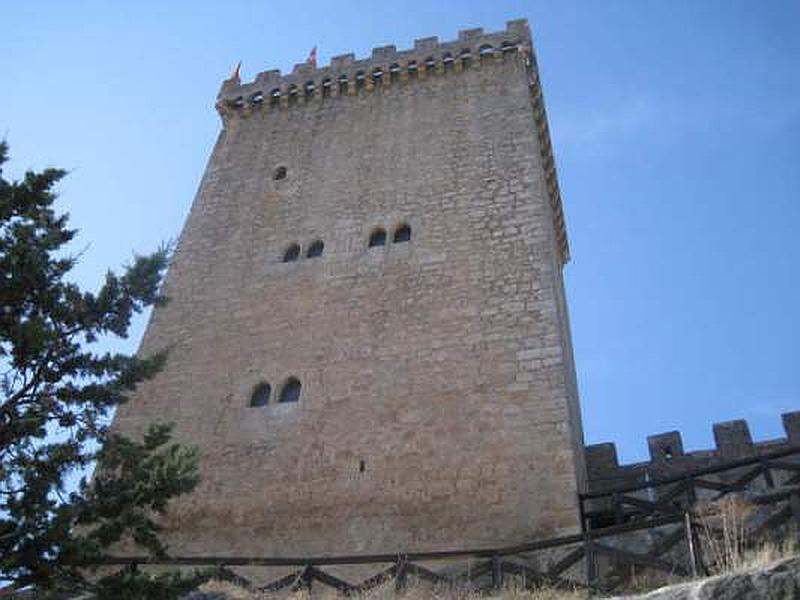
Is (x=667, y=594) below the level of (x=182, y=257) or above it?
below

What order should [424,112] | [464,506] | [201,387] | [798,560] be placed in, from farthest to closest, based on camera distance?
[424,112], [201,387], [464,506], [798,560]

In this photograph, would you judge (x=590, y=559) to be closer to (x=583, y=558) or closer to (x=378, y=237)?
(x=583, y=558)

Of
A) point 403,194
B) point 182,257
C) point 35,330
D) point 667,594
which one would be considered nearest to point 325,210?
point 403,194

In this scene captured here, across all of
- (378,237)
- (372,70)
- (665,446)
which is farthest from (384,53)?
(665,446)

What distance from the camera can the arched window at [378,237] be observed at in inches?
520

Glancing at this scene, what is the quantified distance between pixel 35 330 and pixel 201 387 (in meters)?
4.49

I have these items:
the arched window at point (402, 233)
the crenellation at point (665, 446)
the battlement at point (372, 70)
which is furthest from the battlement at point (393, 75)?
the crenellation at point (665, 446)

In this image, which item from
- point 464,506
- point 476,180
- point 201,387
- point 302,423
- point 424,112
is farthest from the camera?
point 424,112

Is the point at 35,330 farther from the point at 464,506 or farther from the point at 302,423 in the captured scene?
the point at 464,506

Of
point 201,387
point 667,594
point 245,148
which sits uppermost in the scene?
point 245,148

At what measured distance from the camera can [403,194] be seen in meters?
13.7

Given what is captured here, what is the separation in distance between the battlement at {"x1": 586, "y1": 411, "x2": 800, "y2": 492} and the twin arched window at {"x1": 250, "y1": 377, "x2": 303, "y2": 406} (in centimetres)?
435

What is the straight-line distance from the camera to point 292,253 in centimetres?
1362

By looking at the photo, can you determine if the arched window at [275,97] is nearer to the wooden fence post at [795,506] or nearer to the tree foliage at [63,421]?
the tree foliage at [63,421]
